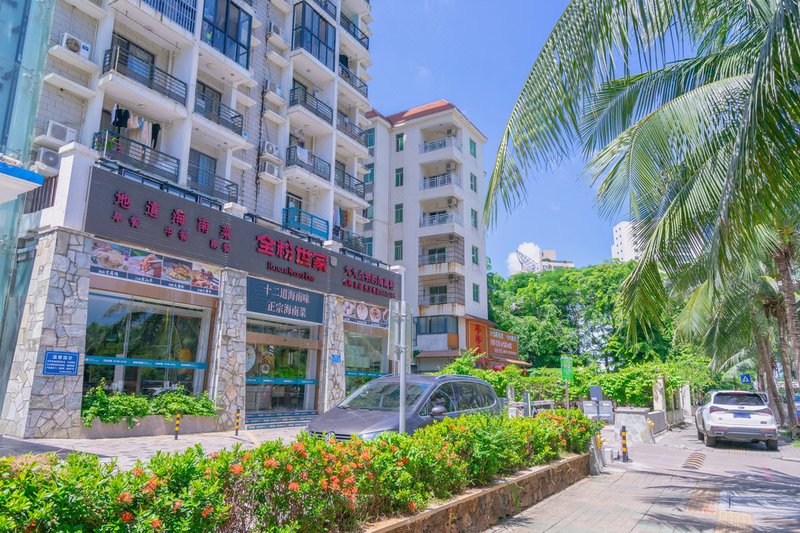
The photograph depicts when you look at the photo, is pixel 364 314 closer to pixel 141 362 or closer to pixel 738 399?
pixel 141 362

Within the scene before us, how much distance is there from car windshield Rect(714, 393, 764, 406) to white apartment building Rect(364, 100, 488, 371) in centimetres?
1732

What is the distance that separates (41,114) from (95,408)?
888 centimetres

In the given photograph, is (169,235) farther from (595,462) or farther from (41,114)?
(595,462)

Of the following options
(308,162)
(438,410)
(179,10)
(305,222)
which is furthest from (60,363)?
(308,162)

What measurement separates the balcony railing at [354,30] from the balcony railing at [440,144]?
8.52 metres

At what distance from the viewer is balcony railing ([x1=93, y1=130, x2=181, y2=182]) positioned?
1611 centimetres

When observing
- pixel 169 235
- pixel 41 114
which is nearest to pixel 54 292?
pixel 169 235

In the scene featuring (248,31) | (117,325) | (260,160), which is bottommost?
(117,325)

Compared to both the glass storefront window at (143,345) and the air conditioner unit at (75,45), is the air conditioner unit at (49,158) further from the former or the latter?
the air conditioner unit at (75,45)

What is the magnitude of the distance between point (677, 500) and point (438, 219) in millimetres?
27595

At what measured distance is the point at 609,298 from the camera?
4025 cm

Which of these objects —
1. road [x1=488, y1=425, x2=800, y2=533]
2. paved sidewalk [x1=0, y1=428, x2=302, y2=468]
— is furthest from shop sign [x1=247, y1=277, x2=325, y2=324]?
road [x1=488, y1=425, x2=800, y2=533]

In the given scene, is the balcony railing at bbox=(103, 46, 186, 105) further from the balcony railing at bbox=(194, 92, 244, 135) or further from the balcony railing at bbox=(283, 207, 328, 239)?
the balcony railing at bbox=(283, 207, 328, 239)

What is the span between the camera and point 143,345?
1572 centimetres
